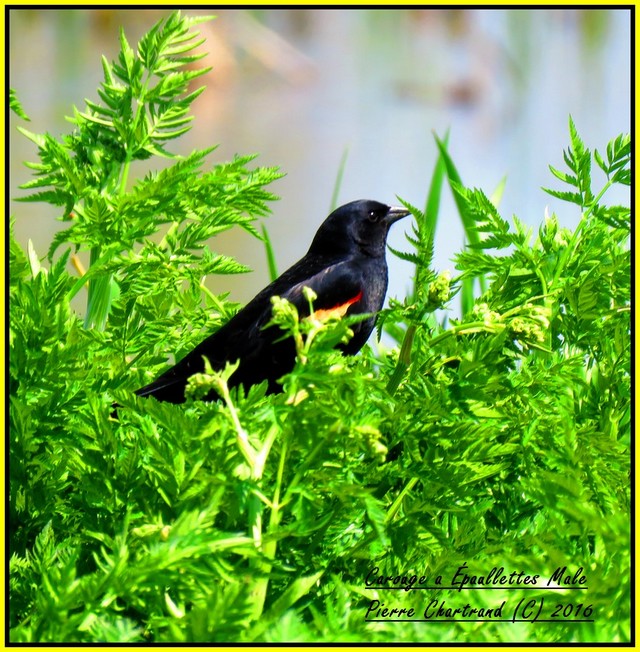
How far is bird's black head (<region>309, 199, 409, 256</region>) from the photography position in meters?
1.96

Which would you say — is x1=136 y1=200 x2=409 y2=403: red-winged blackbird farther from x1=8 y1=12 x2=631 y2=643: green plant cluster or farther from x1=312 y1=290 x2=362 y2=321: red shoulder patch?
x1=8 y1=12 x2=631 y2=643: green plant cluster

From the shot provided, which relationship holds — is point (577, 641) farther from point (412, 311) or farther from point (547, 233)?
point (547, 233)

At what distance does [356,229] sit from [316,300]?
0.38 meters

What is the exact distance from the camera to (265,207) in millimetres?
1100

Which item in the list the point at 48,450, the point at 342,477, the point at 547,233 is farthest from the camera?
the point at 547,233

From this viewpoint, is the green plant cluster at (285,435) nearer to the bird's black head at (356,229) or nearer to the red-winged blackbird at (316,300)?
the red-winged blackbird at (316,300)

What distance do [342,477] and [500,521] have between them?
0.26m

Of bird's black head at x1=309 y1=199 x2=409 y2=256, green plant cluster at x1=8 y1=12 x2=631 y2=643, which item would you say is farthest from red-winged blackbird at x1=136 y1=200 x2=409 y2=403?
green plant cluster at x1=8 y1=12 x2=631 y2=643

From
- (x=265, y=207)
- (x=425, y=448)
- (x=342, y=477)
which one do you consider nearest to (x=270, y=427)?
(x=342, y=477)

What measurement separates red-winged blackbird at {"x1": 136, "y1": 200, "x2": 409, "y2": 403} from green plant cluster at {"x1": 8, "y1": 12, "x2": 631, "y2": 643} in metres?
0.17

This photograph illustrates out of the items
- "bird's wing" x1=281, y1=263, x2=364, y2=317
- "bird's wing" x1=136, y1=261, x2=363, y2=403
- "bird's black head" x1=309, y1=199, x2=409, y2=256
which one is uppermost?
"bird's black head" x1=309, y1=199, x2=409, y2=256

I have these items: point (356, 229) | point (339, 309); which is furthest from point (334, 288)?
point (356, 229)

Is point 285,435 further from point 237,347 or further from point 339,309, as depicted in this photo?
point 339,309

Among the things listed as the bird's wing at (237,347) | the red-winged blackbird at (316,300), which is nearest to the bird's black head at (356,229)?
the red-winged blackbird at (316,300)
